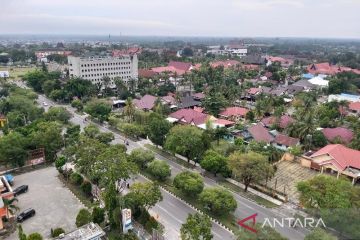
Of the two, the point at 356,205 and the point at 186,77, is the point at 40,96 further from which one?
the point at 356,205

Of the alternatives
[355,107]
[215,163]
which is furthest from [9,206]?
[355,107]

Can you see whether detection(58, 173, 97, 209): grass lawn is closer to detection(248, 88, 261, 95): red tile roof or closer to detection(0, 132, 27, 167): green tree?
detection(0, 132, 27, 167): green tree

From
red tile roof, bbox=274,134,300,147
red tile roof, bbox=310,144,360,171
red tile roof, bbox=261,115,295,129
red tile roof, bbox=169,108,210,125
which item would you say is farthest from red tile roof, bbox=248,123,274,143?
red tile roof, bbox=169,108,210,125

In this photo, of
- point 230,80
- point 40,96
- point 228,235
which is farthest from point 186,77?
point 228,235

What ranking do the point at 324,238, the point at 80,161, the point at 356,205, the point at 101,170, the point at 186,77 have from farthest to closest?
the point at 186,77, the point at 80,161, the point at 101,170, the point at 356,205, the point at 324,238

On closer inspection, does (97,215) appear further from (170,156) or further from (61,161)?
(170,156)
